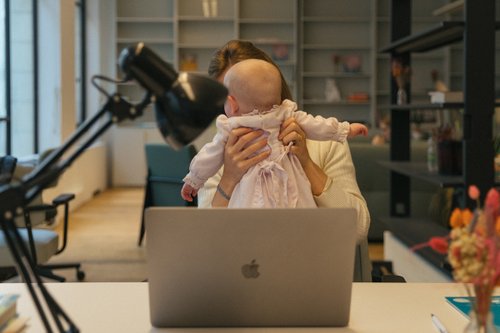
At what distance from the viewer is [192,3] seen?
10219 millimetres

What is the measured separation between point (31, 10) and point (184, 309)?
21.0ft

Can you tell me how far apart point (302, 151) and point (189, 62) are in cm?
830

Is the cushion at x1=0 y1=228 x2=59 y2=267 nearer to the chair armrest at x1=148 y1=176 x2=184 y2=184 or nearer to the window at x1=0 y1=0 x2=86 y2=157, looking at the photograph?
the chair armrest at x1=148 y1=176 x2=184 y2=184

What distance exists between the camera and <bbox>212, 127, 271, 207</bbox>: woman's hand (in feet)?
5.83

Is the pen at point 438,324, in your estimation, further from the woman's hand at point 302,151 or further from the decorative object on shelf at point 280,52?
the decorative object on shelf at point 280,52

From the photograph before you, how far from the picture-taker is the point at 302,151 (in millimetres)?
1816

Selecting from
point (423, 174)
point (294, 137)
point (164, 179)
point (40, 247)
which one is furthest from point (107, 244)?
point (294, 137)

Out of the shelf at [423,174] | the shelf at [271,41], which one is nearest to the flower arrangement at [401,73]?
the shelf at [423,174]

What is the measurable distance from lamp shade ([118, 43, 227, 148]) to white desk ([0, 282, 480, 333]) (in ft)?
1.38

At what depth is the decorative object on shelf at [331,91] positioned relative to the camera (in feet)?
33.1

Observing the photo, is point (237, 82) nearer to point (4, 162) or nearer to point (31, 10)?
point (4, 162)

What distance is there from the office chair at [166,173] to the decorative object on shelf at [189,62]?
15.9 ft

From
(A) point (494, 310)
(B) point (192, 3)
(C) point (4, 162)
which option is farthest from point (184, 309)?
(B) point (192, 3)

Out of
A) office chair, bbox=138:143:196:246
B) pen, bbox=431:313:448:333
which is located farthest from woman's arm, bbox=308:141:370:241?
office chair, bbox=138:143:196:246
